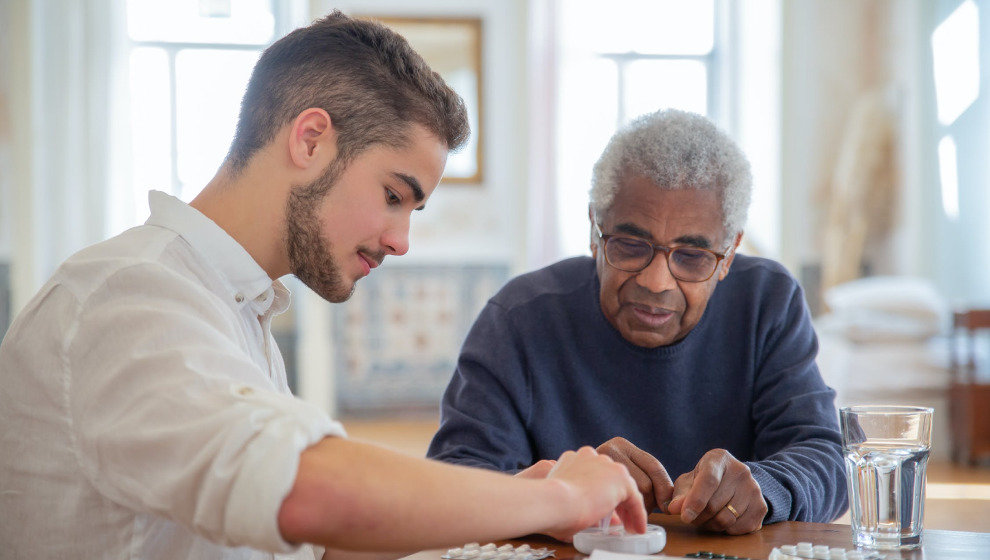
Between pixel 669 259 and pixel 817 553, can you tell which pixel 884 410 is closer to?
pixel 817 553

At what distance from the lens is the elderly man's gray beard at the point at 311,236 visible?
1.11 meters

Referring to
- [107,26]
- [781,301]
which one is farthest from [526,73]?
[781,301]

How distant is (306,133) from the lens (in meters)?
1.12

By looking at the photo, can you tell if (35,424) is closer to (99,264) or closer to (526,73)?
(99,264)

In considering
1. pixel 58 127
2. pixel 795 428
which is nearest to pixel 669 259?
pixel 795 428

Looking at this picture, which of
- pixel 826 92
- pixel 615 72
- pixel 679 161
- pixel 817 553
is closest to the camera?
pixel 817 553

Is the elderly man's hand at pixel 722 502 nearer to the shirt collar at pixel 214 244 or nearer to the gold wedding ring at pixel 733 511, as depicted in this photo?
the gold wedding ring at pixel 733 511

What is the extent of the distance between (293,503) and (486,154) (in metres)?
5.41

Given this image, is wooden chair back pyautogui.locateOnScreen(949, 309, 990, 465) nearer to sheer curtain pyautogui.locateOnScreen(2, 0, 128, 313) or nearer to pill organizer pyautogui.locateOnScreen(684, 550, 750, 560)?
pill organizer pyautogui.locateOnScreen(684, 550, 750, 560)

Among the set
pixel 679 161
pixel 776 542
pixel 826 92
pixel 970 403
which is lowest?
pixel 970 403

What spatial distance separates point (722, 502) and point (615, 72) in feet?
18.0

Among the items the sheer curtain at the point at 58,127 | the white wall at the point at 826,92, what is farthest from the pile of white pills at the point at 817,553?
the white wall at the point at 826,92

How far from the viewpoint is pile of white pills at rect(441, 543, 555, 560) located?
101 cm

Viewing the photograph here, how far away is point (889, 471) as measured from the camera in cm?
110
